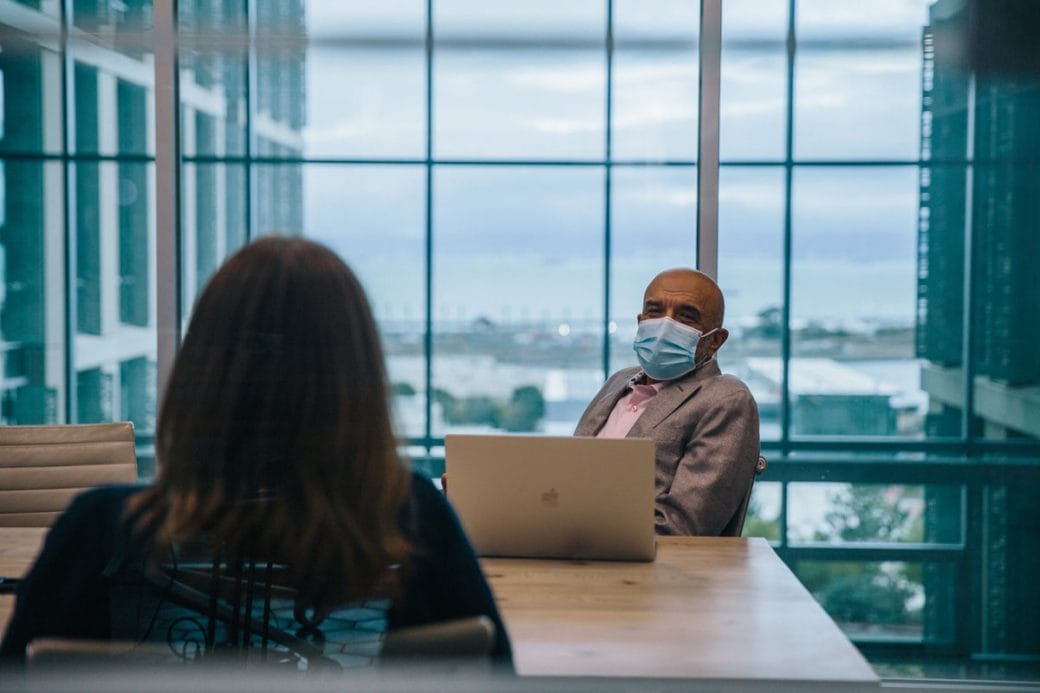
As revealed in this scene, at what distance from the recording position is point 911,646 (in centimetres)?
463

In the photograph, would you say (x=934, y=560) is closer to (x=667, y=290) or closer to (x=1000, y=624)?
(x=1000, y=624)

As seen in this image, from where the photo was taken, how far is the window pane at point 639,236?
5113 millimetres

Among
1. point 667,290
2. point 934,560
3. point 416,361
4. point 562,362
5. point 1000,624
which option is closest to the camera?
point 667,290

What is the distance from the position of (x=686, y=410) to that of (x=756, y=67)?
9.57 feet

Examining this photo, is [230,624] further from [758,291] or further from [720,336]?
[758,291]

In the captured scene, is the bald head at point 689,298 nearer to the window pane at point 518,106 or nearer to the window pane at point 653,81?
the window pane at point 653,81

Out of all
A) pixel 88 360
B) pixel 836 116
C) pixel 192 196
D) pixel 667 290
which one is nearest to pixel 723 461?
pixel 667 290

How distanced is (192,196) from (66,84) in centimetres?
112

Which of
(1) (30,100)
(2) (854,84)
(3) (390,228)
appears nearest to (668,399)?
A: (3) (390,228)

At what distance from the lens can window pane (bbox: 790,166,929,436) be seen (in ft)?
16.2

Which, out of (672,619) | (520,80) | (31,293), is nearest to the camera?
(672,619)

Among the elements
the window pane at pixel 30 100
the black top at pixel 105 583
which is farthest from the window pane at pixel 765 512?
the window pane at pixel 30 100

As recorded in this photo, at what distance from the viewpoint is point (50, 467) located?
2.86m

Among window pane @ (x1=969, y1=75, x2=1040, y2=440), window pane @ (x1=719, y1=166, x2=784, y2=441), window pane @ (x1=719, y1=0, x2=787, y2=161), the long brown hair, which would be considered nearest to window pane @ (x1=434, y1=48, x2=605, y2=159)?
window pane @ (x1=719, y1=0, x2=787, y2=161)
